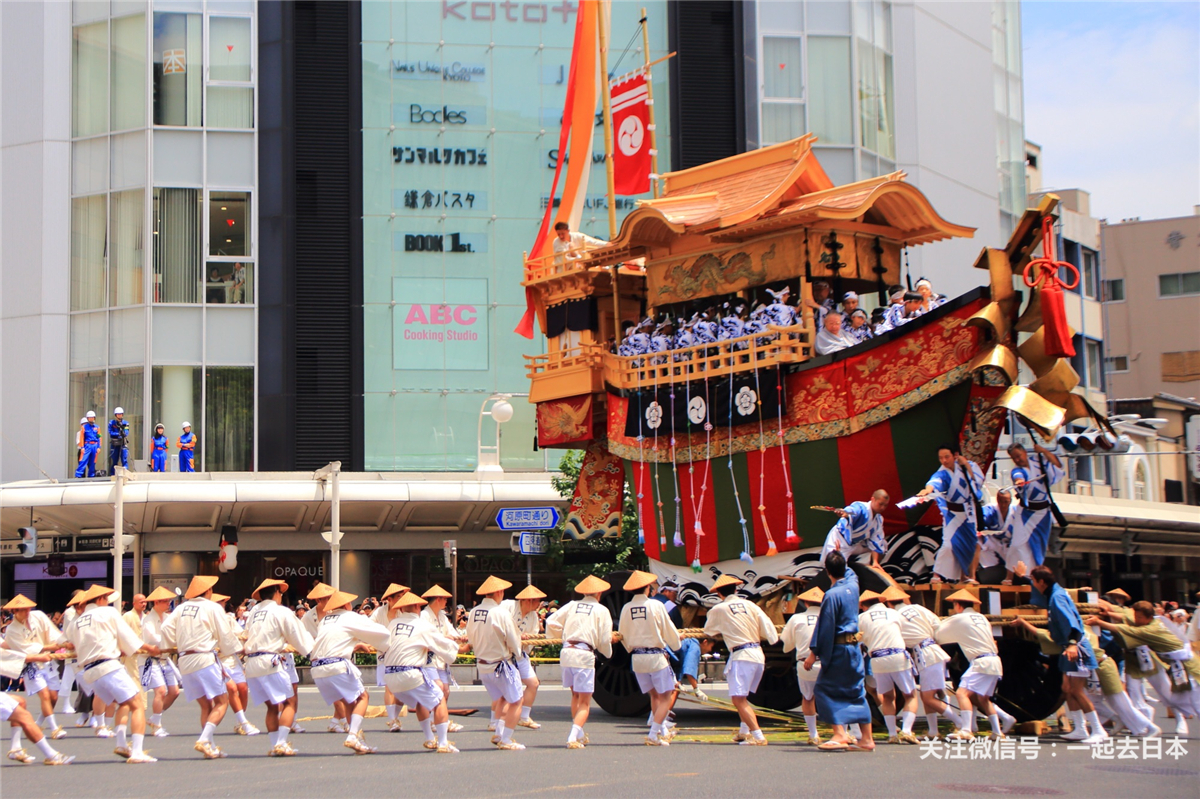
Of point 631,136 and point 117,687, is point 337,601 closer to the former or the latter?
point 117,687

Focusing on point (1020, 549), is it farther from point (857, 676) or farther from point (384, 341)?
point (384, 341)

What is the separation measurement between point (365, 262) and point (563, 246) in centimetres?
1681

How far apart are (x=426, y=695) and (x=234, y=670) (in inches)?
134

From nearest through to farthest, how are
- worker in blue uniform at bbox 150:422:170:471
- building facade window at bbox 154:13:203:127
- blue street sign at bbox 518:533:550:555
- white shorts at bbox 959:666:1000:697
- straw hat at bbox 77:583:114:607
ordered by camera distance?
white shorts at bbox 959:666:1000:697 → straw hat at bbox 77:583:114:607 → blue street sign at bbox 518:533:550:555 → worker in blue uniform at bbox 150:422:170:471 → building facade window at bbox 154:13:203:127

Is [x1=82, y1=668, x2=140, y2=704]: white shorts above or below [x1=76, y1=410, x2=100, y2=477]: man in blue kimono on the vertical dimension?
A: below

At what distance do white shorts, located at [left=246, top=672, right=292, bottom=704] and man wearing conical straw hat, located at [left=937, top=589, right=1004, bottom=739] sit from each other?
7037 millimetres

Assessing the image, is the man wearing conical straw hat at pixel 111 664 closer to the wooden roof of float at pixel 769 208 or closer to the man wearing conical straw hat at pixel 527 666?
the man wearing conical straw hat at pixel 527 666

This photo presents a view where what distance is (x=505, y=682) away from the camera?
14.8 m

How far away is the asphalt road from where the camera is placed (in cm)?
1095

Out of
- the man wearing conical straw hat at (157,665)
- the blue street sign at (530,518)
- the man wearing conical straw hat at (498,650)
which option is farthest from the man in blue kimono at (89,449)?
the man wearing conical straw hat at (498,650)

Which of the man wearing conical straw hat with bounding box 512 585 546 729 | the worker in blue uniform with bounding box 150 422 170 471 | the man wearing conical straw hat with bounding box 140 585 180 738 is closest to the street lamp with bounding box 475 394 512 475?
the worker in blue uniform with bounding box 150 422 170 471

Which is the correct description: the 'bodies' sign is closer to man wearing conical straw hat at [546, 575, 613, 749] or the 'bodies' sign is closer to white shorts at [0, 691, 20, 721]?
man wearing conical straw hat at [546, 575, 613, 749]

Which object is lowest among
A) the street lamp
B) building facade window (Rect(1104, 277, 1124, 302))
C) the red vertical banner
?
the street lamp

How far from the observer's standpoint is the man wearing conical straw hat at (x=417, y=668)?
14203mm
